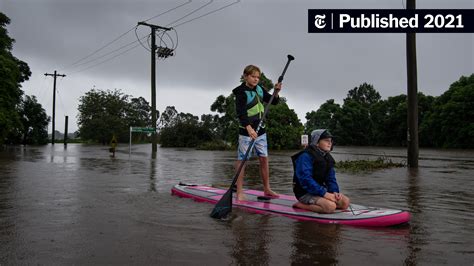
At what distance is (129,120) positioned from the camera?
6406 cm

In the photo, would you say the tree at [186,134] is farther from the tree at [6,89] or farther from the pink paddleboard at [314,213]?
the pink paddleboard at [314,213]

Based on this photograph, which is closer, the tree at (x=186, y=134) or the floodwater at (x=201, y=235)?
the floodwater at (x=201, y=235)

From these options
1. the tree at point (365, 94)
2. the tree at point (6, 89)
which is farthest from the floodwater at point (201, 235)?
the tree at point (365, 94)

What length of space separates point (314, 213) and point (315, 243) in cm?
111

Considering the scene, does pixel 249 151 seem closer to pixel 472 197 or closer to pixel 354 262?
pixel 354 262

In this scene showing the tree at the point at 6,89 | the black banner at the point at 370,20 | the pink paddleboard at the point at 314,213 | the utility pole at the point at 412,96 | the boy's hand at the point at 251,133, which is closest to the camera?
the pink paddleboard at the point at 314,213

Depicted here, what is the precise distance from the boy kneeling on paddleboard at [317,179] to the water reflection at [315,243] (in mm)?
353

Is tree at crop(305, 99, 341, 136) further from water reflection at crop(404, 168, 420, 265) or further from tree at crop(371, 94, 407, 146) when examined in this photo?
water reflection at crop(404, 168, 420, 265)

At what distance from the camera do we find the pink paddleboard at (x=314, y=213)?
4.76 metres

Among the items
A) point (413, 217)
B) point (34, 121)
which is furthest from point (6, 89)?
point (34, 121)

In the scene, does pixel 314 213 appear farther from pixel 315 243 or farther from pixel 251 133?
pixel 251 133

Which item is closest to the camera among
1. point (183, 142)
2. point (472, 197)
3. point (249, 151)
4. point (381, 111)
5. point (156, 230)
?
point (156, 230)

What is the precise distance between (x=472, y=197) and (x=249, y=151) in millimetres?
4314

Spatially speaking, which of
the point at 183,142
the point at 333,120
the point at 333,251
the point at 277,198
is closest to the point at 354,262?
the point at 333,251
